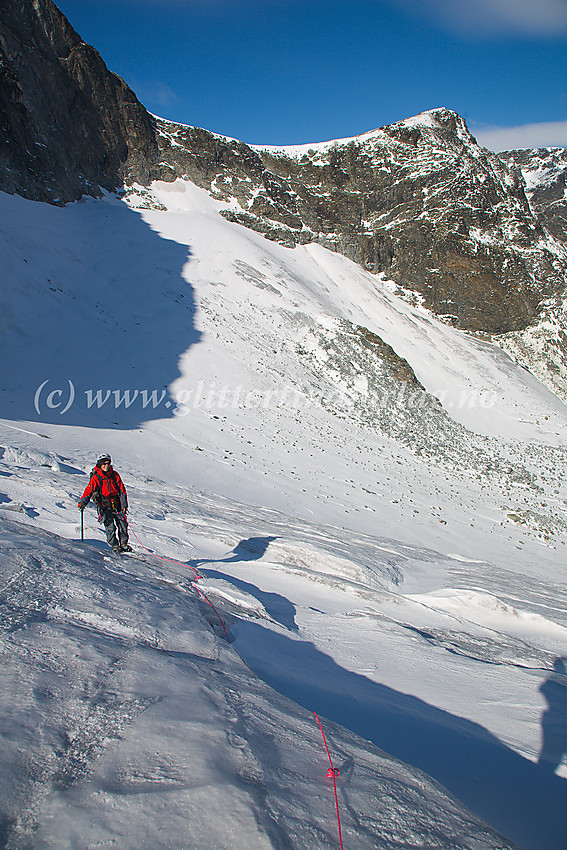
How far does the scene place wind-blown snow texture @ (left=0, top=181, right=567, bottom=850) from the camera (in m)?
2.22

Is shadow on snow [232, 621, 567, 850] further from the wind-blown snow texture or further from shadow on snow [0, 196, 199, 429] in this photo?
shadow on snow [0, 196, 199, 429]

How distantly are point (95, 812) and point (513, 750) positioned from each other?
3.45 m

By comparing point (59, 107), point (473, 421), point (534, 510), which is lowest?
point (534, 510)

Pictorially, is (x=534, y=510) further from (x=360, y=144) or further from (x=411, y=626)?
(x=360, y=144)

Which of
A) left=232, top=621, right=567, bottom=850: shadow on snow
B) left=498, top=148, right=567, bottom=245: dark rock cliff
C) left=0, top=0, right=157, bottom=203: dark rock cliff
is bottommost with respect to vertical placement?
left=232, top=621, right=567, bottom=850: shadow on snow

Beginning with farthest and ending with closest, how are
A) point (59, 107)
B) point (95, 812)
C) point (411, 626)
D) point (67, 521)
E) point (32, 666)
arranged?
point (59, 107) → point (67, 521) → point (411, 626) → point (32, 666) → point (95, 812)

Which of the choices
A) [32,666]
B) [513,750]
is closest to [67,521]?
[32,666]

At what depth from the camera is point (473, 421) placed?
2844cm

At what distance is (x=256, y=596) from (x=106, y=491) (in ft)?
8.15

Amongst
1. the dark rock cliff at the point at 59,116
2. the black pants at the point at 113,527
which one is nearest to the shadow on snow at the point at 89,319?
the dark rock cliff at the point at 59,116

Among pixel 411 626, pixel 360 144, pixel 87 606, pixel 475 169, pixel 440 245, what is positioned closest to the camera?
pixel 87 606

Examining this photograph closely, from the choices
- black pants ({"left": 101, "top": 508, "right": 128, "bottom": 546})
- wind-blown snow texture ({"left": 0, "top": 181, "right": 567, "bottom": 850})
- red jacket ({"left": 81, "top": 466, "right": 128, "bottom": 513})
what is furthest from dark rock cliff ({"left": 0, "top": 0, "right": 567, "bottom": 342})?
black pants ({"left": 101, "top": 508, "right": 128, "bottom": 546})

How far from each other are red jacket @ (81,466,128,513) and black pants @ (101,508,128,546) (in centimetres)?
8

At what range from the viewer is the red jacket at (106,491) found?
6.34 meters
